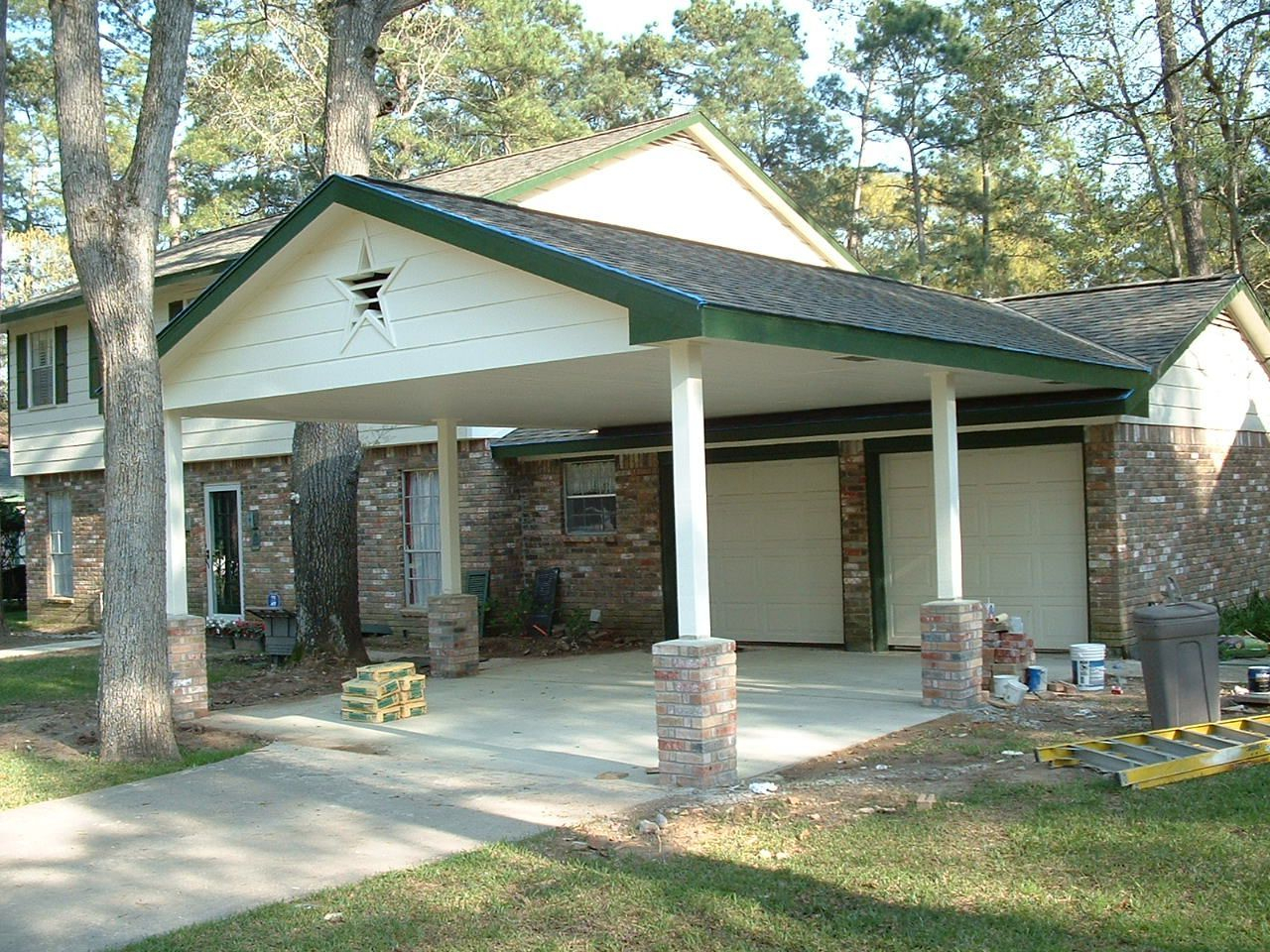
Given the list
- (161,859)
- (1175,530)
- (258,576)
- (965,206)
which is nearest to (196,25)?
(258,576)

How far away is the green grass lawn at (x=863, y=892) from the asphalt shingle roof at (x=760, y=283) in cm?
325

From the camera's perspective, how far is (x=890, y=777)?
812 centimetres

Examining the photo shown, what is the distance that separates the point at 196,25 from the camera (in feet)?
90.9

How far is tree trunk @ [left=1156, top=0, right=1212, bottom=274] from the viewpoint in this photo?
22.9 meters

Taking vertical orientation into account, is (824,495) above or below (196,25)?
below

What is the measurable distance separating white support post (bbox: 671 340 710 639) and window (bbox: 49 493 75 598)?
62.1ft

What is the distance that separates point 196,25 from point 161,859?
24.7m

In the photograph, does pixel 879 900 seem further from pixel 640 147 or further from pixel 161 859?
pixel 640 147

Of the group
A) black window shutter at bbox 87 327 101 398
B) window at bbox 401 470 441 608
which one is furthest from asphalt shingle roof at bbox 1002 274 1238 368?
black window shutter at bbox 87 327 101 398

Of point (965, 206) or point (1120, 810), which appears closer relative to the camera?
point (1120, 810)

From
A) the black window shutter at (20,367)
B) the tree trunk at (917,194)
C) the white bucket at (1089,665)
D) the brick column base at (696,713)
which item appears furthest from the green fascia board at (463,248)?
the tree trunk at (917,194)

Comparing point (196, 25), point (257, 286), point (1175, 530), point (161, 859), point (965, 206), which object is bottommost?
point (161, 859)

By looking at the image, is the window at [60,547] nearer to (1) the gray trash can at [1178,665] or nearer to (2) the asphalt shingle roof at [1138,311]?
(2) the asphalt shingle roof at [1138,311]

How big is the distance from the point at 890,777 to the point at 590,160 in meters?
10.9
